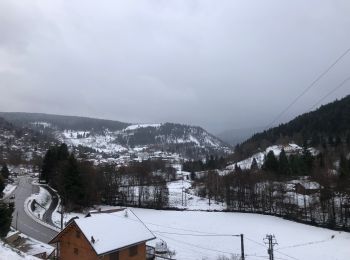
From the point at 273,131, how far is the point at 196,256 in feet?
456

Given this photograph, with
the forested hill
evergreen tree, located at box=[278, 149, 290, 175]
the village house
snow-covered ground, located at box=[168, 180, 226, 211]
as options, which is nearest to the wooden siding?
the village house

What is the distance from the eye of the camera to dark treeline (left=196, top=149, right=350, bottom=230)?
201 feet

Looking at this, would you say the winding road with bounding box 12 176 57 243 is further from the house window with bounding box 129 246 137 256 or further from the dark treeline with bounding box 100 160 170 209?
the dark treeline with bounding box 100 160 170 209

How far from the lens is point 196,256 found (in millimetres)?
40719

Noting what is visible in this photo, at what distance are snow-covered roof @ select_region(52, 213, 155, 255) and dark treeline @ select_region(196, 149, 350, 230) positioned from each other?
37.2 m

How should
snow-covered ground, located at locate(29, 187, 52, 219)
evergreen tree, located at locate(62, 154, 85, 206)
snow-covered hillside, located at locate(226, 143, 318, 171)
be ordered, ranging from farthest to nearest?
snow-covered hillside, located at locate(226, 143, 318, 171)
evergreen tree, located at locate(62, 154, 85, 206)
snow-covered ground, located at locate(29, 187, 52, 219)

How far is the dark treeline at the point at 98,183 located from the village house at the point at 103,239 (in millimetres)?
31613

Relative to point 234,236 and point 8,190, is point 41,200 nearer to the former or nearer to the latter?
point 8,190

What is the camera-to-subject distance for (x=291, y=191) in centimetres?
7319

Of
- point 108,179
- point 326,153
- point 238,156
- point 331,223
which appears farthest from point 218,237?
point 238,156

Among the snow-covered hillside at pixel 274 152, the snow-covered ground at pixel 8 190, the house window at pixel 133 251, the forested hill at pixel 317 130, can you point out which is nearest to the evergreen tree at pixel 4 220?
the house window at pixel 133 251

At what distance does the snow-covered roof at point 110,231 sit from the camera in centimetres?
2750

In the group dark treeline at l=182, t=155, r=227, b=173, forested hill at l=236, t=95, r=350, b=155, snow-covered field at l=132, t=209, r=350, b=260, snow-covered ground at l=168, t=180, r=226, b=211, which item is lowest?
snow-covered field at l=132, t=209, r=350, b=260

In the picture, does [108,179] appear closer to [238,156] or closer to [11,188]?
[11,188]
